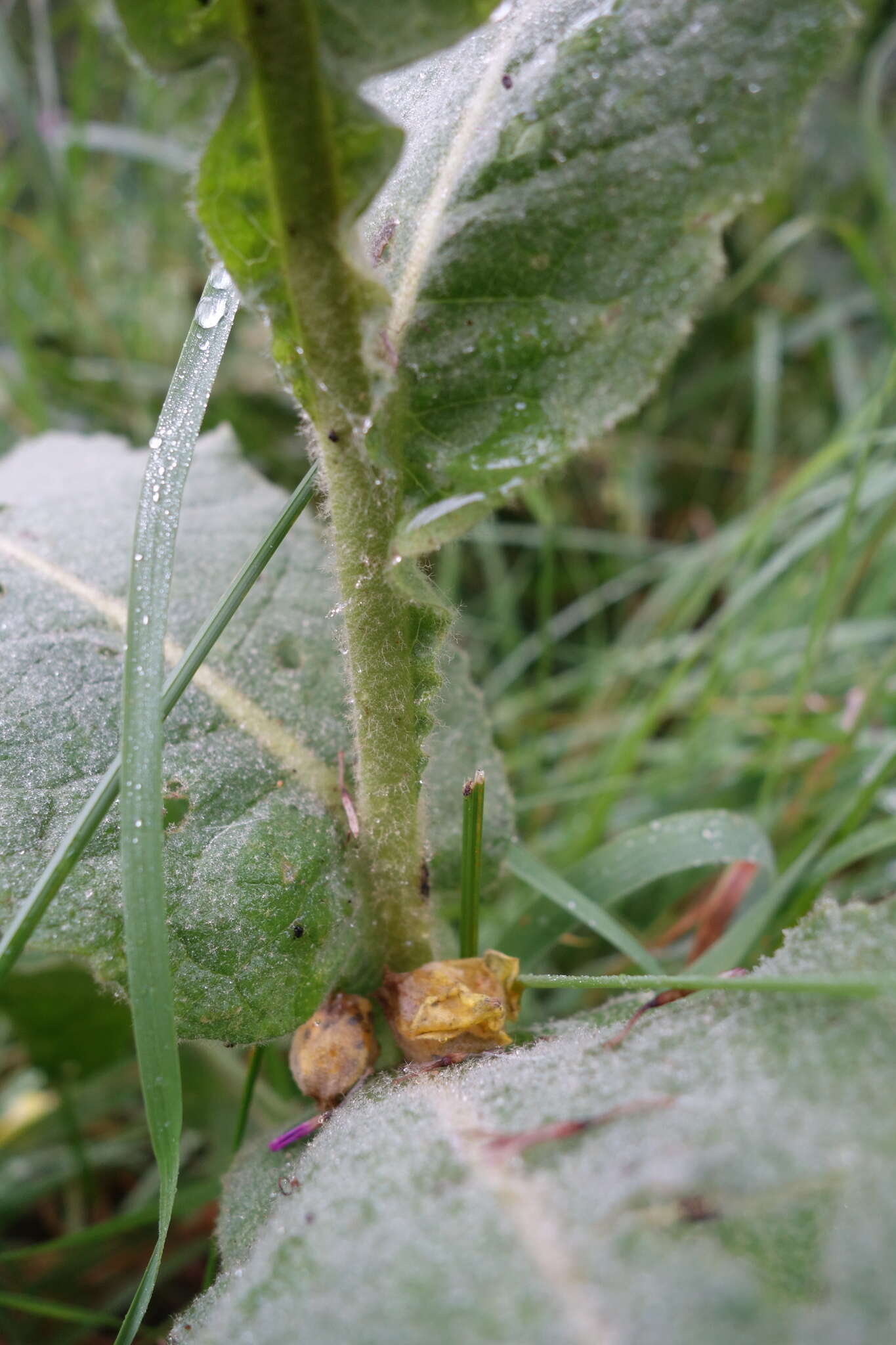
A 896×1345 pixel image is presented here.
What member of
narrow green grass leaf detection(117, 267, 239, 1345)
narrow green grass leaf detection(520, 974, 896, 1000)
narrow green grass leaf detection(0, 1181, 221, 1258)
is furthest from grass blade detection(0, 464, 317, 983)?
narrow green grass leaf detection(0, 1181, 221, 1258)

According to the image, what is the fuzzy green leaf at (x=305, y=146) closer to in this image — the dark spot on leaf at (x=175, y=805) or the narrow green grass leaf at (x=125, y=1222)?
the dark spot on leaf at (x=175, y=805)

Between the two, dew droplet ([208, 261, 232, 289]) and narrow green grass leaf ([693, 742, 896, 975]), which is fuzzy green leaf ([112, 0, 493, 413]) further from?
narrow green grass leaf ([693, 742, 896, 975])

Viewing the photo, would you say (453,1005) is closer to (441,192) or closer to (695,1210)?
(695,1210)

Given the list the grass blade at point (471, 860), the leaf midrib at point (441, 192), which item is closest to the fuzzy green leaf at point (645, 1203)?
the grass blade at point (471, 860)

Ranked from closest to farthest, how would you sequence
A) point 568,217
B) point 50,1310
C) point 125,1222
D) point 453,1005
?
point 568,217 < point 453,1005 < point 50,1310 < point 125,1222

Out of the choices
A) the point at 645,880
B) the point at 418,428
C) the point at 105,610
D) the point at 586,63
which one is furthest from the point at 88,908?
the point at 586,63

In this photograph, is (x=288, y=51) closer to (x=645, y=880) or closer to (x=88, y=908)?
(x=88, y=908)

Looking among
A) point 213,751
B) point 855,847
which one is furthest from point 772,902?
point 213,751

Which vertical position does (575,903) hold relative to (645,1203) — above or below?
below
